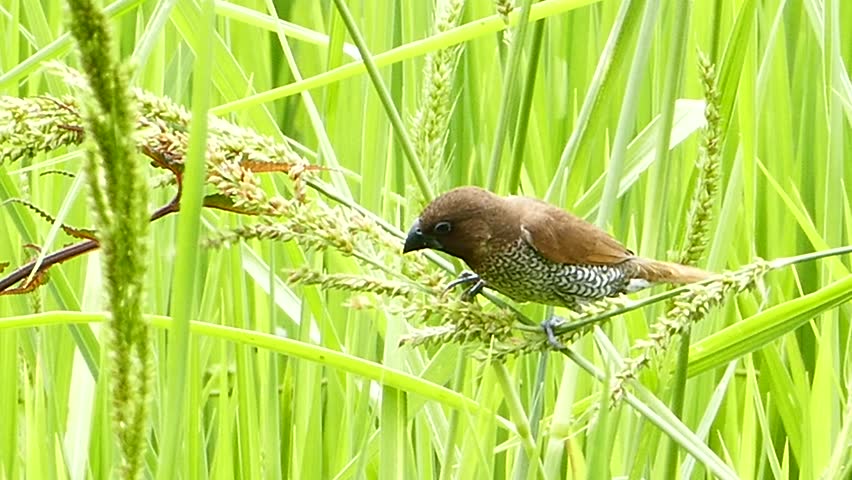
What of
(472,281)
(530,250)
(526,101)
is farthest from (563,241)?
(526,101)

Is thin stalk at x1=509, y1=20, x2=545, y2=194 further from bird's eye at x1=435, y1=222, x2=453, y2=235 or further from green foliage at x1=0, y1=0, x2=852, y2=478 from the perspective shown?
bird's eye at x1=435, y1=222, x2=453, y2=235

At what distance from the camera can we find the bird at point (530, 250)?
5.01 ft

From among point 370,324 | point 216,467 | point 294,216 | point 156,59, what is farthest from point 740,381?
point 294,216

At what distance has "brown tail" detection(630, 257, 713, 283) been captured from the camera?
1297 mm

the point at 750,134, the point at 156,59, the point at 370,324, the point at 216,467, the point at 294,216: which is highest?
the point at 156,59

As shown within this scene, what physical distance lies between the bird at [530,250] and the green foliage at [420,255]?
0.17ft

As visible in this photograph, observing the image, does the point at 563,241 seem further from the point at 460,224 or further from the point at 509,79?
the point at 509,79

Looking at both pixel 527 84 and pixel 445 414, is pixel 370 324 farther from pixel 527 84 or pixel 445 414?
pixel 527 84

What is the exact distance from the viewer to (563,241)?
69.7 inches

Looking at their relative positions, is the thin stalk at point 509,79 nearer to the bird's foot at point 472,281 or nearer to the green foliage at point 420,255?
the green foliage at point 420,255

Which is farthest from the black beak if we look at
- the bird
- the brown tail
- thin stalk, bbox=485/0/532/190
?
thin stalk, bbox=485/0/532/190

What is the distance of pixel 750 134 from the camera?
147cm

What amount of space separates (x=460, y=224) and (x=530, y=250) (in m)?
0.22

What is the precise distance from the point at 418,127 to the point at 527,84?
125mm
